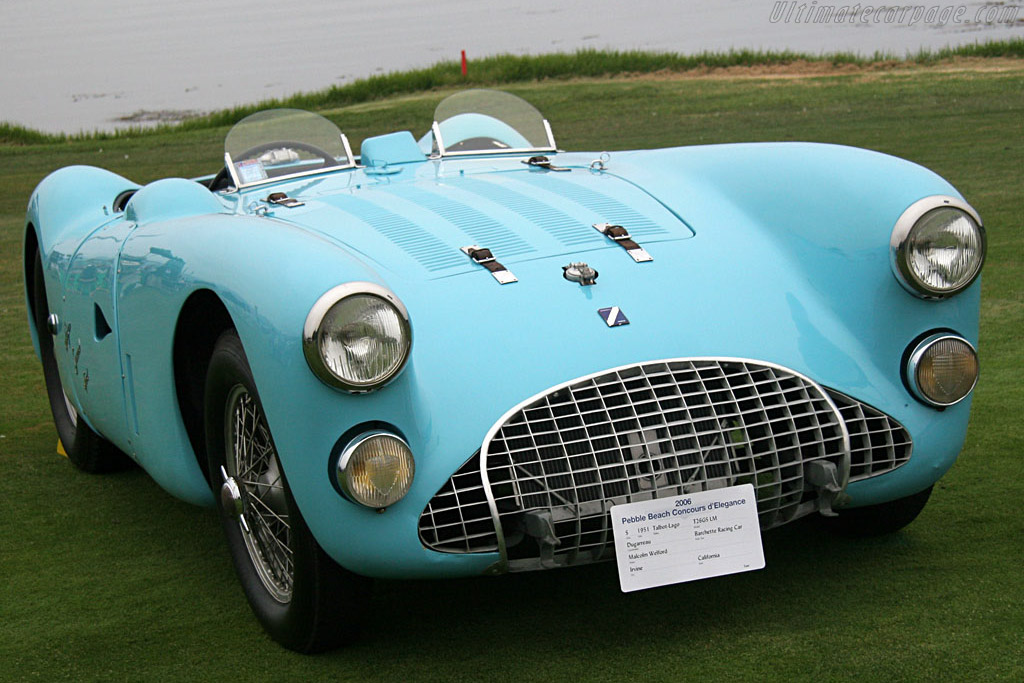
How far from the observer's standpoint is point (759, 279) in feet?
10.4

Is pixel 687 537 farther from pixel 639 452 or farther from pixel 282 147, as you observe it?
pixel 282 147

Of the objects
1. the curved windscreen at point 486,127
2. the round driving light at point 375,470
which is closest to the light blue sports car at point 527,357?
the round driving light at point 375,470

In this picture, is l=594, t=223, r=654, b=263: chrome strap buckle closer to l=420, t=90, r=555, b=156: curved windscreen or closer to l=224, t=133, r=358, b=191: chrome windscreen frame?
l=420, t=90, r=555, b=156: curved windscreen

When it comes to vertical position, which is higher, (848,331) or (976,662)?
(848,331)

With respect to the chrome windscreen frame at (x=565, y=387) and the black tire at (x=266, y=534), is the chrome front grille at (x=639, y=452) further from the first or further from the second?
the black tire at (x=266, y=534)

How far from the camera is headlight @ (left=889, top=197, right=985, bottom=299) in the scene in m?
2.97

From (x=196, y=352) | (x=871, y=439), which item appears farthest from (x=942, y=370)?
(x=196, y=352)

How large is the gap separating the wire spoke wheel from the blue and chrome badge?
2.83 feet

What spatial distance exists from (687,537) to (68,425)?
9.87 ft

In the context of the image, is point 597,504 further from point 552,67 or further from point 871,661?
point 552,67

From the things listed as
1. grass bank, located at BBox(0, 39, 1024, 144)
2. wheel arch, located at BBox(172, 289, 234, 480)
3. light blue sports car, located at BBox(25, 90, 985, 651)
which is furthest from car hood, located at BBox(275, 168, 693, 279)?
grass bank, located at BBox(0, 39, 1024, 144)

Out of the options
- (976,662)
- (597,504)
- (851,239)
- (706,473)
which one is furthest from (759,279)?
(976,662)

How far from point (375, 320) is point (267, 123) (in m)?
2.39

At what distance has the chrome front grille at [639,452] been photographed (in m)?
2.61
